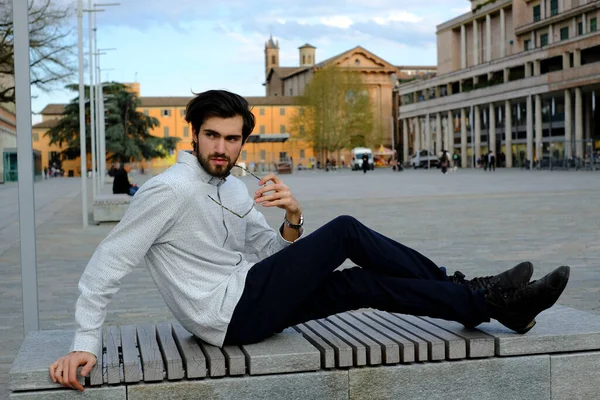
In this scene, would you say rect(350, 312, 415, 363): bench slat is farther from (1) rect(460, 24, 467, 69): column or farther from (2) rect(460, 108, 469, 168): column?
(1) rect(460, 24, 467, 69): column

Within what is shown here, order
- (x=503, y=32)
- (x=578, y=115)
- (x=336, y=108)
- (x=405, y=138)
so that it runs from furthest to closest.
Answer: (x=405, y=138)
(x=336, y=108)
(x=503, y=32)
(x=578, y=115)

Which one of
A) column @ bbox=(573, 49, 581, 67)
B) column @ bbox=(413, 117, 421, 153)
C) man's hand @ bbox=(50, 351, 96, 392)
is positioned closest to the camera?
man's hand @ bbox=(50, 351, 96, 392)

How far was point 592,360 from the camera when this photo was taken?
4273 millimetres

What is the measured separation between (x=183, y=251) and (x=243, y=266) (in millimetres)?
322

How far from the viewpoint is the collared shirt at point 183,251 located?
380 cm

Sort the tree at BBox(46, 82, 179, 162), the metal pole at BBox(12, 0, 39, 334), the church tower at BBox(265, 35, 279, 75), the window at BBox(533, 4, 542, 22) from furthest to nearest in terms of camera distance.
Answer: the church tower at BBox(265, 35, 279, 75) < the tree at BBox(46, 82, 179, 162) < the window at BBox(533, 4, 542, 22) < the metal pole at BBox(12, 0, 39, 334)

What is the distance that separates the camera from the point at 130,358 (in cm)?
385

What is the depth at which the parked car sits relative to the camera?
93.0 metres

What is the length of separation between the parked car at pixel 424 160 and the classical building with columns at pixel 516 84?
7.87 feet

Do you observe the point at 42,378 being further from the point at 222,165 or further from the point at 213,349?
the point at 222,165

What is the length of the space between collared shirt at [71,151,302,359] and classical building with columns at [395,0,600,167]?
57934 mm

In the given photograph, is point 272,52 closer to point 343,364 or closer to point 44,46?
point 44,46

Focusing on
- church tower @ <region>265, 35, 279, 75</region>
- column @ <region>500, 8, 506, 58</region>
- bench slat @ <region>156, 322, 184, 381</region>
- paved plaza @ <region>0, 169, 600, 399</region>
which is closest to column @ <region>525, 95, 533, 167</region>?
column @ <region>500, 8, 506, 58</region>

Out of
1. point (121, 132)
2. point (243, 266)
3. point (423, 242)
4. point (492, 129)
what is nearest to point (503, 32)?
point (492, 129)
